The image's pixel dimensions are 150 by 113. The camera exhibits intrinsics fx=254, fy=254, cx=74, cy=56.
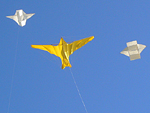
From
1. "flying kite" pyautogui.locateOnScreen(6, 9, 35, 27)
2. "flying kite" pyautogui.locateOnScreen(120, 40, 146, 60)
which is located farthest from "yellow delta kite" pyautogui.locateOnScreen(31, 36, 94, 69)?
"flying kite" pyautogui.locateOnScreen(120, 40, 146, 60)

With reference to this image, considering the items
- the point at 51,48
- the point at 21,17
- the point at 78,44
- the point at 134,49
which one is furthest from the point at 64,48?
the point at 134,49

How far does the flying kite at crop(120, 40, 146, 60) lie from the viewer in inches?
901

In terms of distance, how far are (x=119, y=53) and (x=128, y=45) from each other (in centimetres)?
110

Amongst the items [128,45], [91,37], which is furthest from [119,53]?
[91,37]

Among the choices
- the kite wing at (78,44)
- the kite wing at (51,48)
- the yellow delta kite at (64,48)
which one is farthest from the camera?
the kite wing at (78,44)

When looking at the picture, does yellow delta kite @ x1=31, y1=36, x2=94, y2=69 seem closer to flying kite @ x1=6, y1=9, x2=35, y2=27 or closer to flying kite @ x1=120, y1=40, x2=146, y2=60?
flying kite @ x1=6, y1=9, x2=35, y2=27

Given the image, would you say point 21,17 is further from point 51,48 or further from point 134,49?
point 134,49

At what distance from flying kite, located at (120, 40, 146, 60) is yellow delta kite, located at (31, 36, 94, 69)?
355 cm

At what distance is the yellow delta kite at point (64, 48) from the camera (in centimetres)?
2244

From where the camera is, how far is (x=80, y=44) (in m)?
23.2

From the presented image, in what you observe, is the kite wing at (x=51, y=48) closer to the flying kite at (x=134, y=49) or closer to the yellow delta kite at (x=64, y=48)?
the yellow delta kite at (x=64, y=48)

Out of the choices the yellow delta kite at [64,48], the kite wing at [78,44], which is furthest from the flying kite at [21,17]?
the kite wing at [78,44]

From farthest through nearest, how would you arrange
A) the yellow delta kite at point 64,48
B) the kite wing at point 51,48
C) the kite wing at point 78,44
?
the kite wing at point 78,44 < the kite wing at point 51,48 < the yellow delta kite at point 64,48

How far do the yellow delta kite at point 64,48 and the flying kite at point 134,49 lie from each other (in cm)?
355
